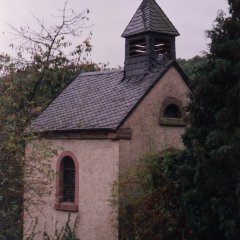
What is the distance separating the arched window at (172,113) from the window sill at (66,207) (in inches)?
172

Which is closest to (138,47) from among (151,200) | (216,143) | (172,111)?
(172,111)

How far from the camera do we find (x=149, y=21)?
21734 millimetres

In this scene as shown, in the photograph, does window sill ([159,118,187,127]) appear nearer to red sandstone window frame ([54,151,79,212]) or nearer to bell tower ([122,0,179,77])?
bell tower ([122,0,179,77])

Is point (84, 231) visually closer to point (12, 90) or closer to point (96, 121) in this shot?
point (96, 121)

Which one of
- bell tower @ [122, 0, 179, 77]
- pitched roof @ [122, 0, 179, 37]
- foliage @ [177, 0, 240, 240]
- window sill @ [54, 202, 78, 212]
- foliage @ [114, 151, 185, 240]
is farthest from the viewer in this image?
pitched roof @ [122, 0, 179, 37]

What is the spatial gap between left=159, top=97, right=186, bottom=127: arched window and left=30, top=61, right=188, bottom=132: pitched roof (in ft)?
3.62

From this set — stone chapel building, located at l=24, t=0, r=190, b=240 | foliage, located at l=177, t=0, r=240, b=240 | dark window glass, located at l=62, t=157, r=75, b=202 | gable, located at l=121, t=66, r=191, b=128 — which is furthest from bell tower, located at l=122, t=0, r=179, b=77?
foliage, located at l=177, t=0, r=240, b=240

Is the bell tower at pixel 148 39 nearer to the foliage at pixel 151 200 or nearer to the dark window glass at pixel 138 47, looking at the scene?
the dark window glass at pixel 138 47

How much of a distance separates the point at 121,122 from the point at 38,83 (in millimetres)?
10491

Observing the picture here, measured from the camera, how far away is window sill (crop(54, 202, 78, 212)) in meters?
20.3

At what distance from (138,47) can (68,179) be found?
5.83 meters

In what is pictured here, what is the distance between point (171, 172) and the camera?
17.6 meters

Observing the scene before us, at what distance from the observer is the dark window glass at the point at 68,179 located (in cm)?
2081

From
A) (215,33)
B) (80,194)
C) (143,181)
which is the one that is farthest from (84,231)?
(215,33)
